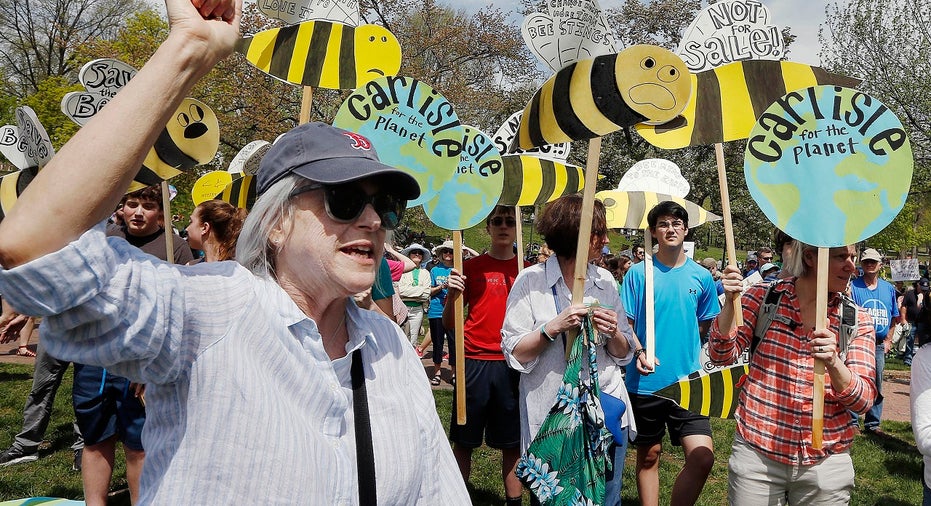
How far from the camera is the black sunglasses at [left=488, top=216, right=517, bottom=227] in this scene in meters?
4.54

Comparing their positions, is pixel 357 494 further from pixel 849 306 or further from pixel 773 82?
pixel 773 82

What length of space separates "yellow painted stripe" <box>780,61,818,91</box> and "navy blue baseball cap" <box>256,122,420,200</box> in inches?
104

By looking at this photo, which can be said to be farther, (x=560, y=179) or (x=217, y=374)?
(x=560, y=179)

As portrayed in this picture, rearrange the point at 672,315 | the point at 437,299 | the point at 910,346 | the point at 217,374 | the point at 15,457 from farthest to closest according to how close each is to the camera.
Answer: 1. the point at 910,346
2. the point at 437,299
3. the point at 15,457
4. the point at 672,315
5. the point at 217,374

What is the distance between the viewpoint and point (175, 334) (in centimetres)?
109

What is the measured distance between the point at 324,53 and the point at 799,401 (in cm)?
283

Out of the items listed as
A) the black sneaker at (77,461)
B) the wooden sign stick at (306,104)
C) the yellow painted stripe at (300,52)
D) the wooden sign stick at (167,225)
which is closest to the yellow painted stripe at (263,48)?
the yellow painted stripe at (300,52)

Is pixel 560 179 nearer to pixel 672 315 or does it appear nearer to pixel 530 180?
pixel 530 180

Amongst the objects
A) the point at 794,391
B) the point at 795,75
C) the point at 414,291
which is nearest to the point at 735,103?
the point at 795,75

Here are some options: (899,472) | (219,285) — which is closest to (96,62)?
(219,285)

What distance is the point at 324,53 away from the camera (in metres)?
3.76

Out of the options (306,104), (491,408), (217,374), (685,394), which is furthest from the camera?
(491,408)

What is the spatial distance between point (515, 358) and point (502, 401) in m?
1.06

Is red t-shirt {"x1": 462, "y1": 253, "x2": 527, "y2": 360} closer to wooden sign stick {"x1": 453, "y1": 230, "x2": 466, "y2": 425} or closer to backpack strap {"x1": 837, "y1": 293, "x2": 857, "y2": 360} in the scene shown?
wooden sign stick {"x1": 453, "y1": 230, "x2": 466, "y2": 425}
